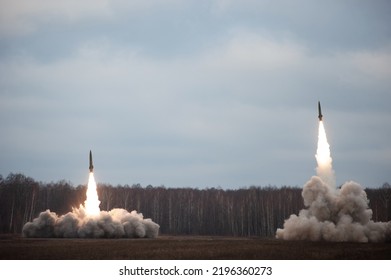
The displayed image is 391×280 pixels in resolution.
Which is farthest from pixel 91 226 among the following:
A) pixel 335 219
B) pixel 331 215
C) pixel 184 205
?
pixel 184 205

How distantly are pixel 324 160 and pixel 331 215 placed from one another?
589 cm

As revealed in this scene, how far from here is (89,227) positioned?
190ft

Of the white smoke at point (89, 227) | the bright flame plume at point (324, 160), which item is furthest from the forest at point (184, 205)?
the bright flame plume at point (324, 160)

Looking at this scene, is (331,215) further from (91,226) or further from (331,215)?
(91,226)

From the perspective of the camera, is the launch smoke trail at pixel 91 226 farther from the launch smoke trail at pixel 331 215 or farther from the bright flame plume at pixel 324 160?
the bright flame plume at pixel 324 160

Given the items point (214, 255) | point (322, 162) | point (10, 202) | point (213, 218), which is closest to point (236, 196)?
point (213, 218)

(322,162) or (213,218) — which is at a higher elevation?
(322,162)

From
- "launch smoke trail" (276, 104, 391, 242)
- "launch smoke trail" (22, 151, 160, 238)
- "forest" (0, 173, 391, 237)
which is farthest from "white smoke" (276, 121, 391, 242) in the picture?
"forest" (0, 173, 391, 237)

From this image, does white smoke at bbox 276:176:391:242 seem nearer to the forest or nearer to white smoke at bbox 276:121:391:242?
white smoke at bbox 276:121:391:242

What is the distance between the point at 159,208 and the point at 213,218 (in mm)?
11521

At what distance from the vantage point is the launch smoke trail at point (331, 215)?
46969 millimetres

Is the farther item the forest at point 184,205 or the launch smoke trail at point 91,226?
the forest at point 184,205
